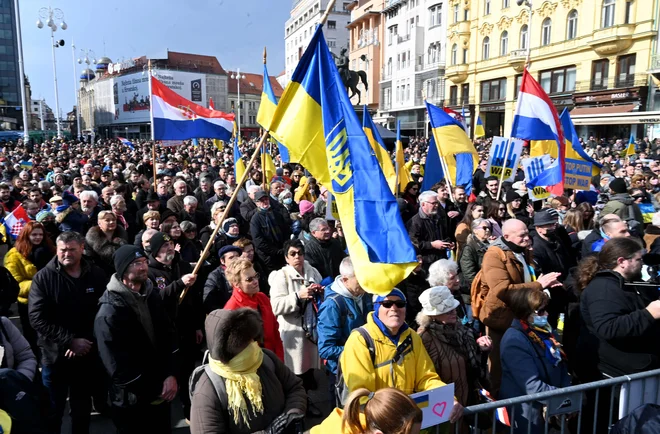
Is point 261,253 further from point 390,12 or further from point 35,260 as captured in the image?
point 390,12

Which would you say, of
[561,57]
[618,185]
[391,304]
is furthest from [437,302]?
[561,57]

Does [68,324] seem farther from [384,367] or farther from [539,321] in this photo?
[539,321]

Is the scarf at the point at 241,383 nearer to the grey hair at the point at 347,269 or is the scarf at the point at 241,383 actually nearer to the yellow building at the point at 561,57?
the grey hair at the point at 347,269

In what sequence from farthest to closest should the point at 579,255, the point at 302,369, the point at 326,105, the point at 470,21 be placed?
1. the point at 470,21
2. the point at 579,255
3. the point at 302,369
4. the point at 326,105

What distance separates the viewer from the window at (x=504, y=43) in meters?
40.2

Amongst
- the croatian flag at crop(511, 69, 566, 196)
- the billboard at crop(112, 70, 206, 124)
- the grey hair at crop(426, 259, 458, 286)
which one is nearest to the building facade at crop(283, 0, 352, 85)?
the billboard at crop(112, 70, 206, 124)

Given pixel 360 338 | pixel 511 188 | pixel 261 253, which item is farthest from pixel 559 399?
pixel 511 188

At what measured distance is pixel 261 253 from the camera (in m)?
6.10

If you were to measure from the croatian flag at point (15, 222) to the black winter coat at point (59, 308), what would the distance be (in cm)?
290

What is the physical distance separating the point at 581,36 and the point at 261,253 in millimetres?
35259

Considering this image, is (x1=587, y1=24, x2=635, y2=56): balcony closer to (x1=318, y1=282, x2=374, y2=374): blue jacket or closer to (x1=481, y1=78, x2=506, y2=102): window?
(x1=481, y1=78, x2=506, y2=102): window

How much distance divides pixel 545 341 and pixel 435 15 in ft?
159

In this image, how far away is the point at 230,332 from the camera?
7.95 ft

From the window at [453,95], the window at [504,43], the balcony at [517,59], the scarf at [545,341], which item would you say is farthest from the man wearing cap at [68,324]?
the window at [453,95]
